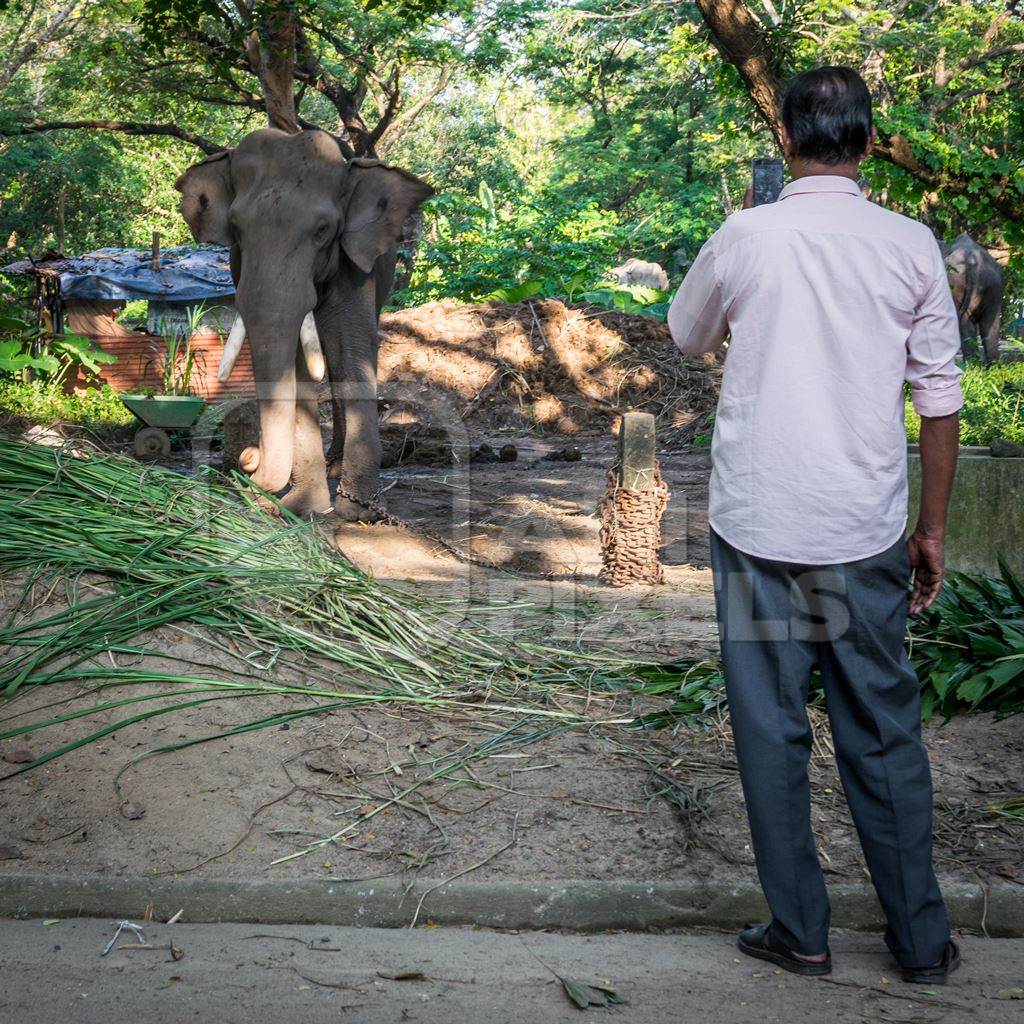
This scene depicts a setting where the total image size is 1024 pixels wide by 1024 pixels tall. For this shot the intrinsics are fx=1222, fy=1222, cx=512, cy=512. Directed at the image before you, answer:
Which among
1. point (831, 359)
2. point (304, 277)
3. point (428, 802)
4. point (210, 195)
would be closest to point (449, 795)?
point (428, 802)

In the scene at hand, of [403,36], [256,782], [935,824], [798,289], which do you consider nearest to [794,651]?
[798,289]

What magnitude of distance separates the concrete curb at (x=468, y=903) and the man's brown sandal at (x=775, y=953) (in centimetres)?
25

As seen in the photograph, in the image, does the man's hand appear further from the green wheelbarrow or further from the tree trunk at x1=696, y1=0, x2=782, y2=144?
the green wheelbarrow

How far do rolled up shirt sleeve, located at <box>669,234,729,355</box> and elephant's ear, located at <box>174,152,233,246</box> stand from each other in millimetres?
6569

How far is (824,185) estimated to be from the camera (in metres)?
2.95

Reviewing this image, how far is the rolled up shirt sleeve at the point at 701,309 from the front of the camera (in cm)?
302

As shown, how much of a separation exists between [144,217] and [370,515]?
96.3 feet

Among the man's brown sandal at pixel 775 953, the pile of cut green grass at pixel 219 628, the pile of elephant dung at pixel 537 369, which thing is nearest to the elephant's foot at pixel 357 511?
the pile of cut green grass at pixel 219 628

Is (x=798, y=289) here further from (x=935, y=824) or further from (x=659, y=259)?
(x=659, y=259)

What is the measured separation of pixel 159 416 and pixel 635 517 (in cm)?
808

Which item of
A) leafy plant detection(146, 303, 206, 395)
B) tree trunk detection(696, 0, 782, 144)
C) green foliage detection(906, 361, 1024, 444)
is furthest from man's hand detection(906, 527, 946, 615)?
leafy plant detection(146, 303, 206, 395)

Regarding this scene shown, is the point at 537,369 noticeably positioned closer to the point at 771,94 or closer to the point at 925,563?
the point at 771,94

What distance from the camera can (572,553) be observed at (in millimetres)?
9281

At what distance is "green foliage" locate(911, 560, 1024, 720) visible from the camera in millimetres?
4445
